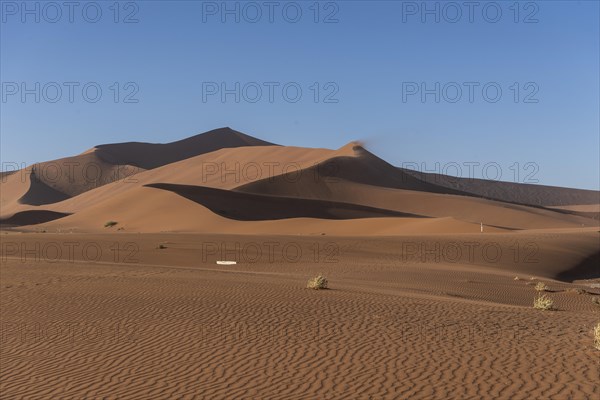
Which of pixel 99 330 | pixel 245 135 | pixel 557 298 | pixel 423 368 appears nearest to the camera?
pixel 423 368

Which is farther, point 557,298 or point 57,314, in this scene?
point 557,298

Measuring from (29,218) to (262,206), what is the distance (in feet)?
117

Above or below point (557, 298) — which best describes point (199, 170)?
above

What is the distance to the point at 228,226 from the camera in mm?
48188

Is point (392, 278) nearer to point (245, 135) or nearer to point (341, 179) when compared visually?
point (341, 179)

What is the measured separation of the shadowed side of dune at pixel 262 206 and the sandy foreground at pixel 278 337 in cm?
3499

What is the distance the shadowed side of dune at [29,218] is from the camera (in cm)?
7694

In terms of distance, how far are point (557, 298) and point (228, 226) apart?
31.9 metres

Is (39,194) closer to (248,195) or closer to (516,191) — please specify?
(248,195)

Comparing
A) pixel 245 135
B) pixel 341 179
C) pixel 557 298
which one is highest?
pixel 245 135

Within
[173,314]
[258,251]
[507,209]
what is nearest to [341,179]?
[507,209]

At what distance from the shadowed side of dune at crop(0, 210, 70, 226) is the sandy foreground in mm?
58494

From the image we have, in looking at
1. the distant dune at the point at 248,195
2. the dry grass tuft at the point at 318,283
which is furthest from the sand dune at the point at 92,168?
the dry grass tuft at the point at 318,283

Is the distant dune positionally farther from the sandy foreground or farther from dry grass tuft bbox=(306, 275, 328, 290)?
dry grass tuft bbox=(306, 275, 328, 290)
